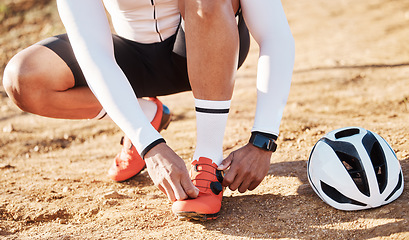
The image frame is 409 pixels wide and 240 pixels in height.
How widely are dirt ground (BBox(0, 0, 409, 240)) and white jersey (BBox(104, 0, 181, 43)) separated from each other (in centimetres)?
77

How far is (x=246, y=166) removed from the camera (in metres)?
1.70

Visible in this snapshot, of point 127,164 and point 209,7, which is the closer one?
point 209,7

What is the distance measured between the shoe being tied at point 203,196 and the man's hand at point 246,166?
4cm

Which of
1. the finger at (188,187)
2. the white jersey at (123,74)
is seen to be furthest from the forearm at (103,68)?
the finger at (188,187)

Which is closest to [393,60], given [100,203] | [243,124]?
[243,124]

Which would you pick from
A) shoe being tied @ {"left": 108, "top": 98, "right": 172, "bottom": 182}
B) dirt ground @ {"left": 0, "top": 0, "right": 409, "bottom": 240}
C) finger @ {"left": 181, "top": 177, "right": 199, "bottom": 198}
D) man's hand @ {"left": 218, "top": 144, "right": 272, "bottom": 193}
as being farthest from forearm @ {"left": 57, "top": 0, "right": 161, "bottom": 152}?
shoe being tied @ {"left": 108, "top": 98, "right": 172, "bottom": 182}

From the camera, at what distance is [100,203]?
2.03 metres

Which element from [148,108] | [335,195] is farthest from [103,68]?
[335,195]

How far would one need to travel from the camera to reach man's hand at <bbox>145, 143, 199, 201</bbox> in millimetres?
1557

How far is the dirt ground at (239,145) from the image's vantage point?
168 cm

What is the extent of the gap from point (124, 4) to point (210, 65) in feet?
2.07

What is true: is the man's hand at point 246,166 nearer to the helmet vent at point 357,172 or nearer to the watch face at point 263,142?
the watch face at point 263,142

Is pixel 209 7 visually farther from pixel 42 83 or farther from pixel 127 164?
pixel 127 164

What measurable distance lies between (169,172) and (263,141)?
15.8 inches
